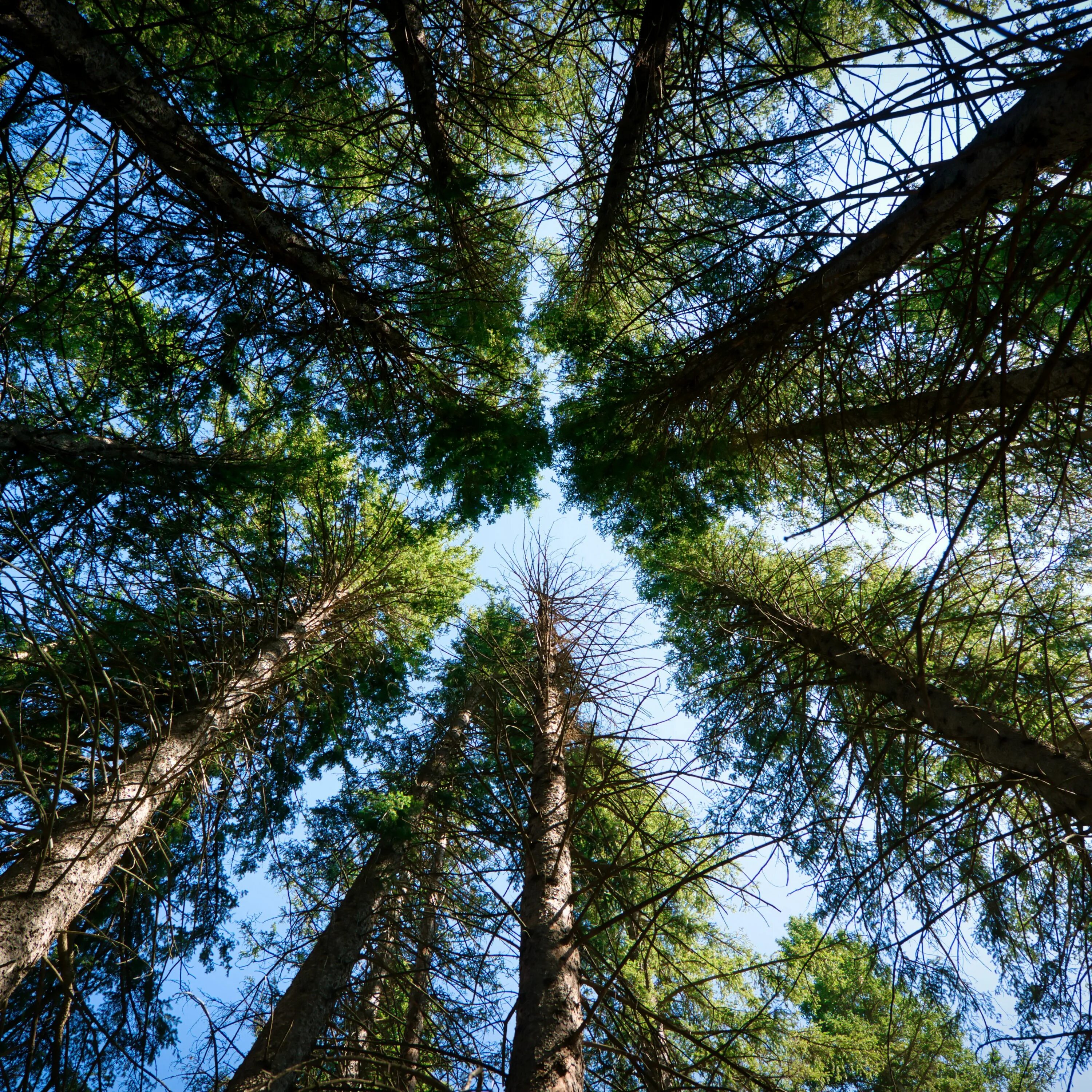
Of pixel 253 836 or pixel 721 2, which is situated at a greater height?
pixel 721 2

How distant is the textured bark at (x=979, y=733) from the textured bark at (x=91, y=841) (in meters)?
4.05

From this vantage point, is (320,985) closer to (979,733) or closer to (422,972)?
(422,972)

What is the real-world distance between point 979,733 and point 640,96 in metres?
4.78

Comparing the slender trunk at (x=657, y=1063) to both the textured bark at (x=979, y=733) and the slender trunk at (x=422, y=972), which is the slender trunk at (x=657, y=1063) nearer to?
the slender trunk at (x=422, y=972)

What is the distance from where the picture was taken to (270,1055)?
12.7ft

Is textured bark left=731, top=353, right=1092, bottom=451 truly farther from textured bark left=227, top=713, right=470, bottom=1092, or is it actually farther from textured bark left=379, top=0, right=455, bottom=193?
textured bark left=227, top=713, right=470, bottom=1092

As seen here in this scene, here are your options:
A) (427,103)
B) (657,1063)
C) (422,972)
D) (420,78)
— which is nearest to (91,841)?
(422,972)

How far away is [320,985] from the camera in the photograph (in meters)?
4.32

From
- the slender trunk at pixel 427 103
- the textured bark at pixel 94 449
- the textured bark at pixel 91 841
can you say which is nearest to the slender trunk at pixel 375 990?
the textured bark at pixel 91 841

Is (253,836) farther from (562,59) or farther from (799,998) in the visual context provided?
(562,59)

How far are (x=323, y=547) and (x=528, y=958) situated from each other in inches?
171

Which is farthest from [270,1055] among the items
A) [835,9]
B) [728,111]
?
[835,9]

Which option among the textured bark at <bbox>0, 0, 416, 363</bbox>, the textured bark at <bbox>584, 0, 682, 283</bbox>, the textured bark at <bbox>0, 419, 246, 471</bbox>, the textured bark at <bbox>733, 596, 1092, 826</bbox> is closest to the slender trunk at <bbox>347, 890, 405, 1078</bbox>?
the textured bark at <bbox>733, 596, 1092, 826</bbox>

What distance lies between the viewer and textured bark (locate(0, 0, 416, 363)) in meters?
3.10
